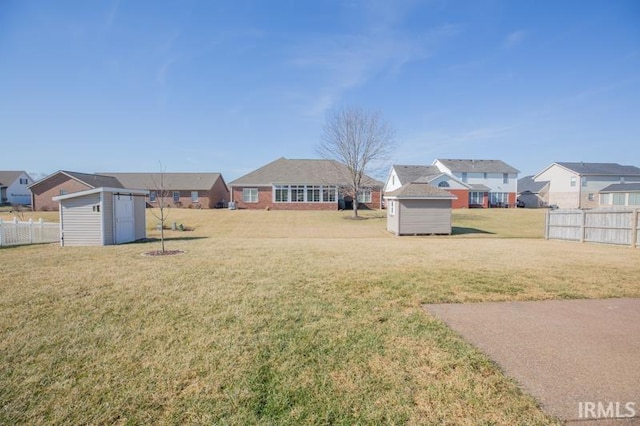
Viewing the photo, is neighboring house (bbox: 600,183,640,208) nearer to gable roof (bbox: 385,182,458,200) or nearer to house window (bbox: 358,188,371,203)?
house window (bbox: 358,188,371,203)

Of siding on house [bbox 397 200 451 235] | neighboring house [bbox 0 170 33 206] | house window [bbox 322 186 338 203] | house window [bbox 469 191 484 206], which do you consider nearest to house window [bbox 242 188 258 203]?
house window [bbox 322 186 338 203]

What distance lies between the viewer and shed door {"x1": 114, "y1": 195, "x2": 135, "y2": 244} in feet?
48.3

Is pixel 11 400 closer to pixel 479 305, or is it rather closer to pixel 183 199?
pixel 479 305

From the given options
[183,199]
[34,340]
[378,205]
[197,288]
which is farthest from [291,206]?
[34,340]

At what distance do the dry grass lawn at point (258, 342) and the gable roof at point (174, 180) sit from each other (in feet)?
117

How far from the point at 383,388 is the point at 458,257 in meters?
8.63

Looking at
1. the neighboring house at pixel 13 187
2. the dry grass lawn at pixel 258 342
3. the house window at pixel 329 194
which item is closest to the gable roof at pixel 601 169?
the house window at pixel 329 194

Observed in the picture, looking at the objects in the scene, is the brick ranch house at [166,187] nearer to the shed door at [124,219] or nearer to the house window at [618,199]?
the shed door at [124,219]

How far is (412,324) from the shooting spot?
4676 millimetres

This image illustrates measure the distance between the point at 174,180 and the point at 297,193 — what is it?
59.9ft

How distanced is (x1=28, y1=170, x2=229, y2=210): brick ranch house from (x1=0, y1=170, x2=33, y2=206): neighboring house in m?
19.8

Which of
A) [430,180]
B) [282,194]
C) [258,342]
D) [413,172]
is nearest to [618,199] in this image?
[430,180]

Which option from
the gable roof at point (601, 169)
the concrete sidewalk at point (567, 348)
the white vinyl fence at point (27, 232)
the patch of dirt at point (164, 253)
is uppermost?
the gable roof at point (601, 169)

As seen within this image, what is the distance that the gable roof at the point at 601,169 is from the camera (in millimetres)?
48281
